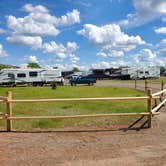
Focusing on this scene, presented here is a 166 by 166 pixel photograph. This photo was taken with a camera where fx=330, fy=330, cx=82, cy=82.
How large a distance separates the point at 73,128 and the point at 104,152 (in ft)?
10.3

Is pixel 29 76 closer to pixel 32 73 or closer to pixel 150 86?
pixel 32 73

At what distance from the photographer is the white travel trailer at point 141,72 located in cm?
7106

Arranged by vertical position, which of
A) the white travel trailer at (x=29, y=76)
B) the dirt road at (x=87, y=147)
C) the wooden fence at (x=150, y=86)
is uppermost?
the white travel trailer at (x=29, y=76)

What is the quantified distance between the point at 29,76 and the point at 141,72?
106ft

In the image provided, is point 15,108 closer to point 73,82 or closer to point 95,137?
point 95,137

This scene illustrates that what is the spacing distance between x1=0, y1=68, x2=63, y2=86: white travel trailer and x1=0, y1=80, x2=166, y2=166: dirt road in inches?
1459

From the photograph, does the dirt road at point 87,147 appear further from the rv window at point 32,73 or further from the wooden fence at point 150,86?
the rv window at point 32,73

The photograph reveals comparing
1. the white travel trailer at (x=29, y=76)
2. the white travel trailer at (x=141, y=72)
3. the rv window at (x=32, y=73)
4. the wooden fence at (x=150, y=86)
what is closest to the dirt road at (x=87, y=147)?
the wooden fence at (x=150, y=86)

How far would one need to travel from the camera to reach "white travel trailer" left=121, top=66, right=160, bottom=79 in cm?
7106

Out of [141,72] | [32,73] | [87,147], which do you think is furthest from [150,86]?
[141,72]

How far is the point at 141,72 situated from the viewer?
72.7 m

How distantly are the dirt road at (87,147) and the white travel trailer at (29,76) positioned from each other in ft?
122

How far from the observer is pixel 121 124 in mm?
11148

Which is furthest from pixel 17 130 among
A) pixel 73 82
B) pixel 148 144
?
pixel 73 82
